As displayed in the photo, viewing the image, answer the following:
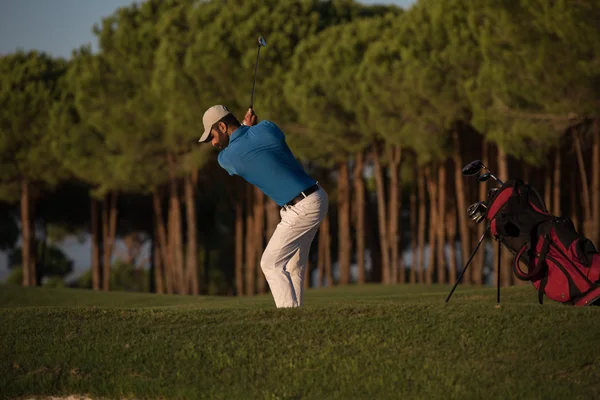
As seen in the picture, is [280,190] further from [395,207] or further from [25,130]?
[25,130]

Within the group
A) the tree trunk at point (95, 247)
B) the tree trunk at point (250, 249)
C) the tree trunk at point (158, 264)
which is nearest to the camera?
the tree trunk at point (250, 249)

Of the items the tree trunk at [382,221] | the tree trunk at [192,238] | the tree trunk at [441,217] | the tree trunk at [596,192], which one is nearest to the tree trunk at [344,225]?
the tree trunk at [382,221]

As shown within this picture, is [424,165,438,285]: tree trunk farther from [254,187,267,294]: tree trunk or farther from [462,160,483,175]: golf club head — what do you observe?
[462,160,483,175]: golf club head

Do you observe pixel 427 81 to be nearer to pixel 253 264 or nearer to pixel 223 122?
pixel 253 264

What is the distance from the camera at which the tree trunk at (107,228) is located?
4141cm

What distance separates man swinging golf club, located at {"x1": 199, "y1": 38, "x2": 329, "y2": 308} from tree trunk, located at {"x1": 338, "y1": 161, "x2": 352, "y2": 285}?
25.3m

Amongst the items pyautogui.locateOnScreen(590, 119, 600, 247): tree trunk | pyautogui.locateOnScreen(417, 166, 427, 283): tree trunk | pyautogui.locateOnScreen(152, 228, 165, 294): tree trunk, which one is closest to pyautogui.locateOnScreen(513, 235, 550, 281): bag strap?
pyautogui.locateOnScreen(590, 119, 600, 247): tree trunk

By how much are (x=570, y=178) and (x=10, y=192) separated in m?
22.6

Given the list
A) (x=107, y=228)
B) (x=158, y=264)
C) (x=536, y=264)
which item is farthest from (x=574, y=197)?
(x=536, y=264)

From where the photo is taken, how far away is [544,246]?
9.93m

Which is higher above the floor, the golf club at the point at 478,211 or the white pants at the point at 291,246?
the golf club at the point at 478,211

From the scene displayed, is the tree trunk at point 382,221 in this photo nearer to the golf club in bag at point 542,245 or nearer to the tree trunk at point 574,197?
the tree trunk at point 574,197

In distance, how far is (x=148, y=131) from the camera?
36.5m

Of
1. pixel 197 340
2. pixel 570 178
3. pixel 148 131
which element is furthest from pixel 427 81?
pixel 197 340
